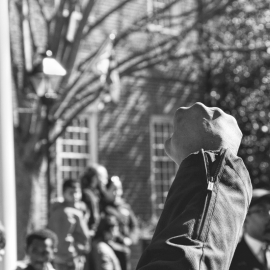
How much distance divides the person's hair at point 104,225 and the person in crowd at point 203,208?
6.94m

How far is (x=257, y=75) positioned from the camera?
16.2m

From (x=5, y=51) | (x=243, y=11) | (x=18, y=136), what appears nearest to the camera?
(x=5, y=51)

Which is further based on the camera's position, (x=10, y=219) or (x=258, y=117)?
(x=258, y=117)

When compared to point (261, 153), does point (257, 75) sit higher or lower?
higher

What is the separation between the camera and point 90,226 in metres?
9.31

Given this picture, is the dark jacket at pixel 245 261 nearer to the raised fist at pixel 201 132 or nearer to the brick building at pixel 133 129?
the raised fist at pixel 201 132

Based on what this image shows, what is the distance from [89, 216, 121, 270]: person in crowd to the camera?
28.1 ft

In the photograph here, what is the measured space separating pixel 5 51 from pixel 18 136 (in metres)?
4.78

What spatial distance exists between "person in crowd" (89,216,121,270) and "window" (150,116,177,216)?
7.68 metres

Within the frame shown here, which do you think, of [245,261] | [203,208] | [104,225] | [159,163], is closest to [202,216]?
[203,208]

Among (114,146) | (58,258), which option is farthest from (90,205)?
(114,146)

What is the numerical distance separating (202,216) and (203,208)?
2cm

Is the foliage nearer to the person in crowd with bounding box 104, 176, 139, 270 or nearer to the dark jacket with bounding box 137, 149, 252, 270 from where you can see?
the person in crowd with bounding box 104, 176, 139, 270

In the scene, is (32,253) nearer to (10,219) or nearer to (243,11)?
(10,219)
